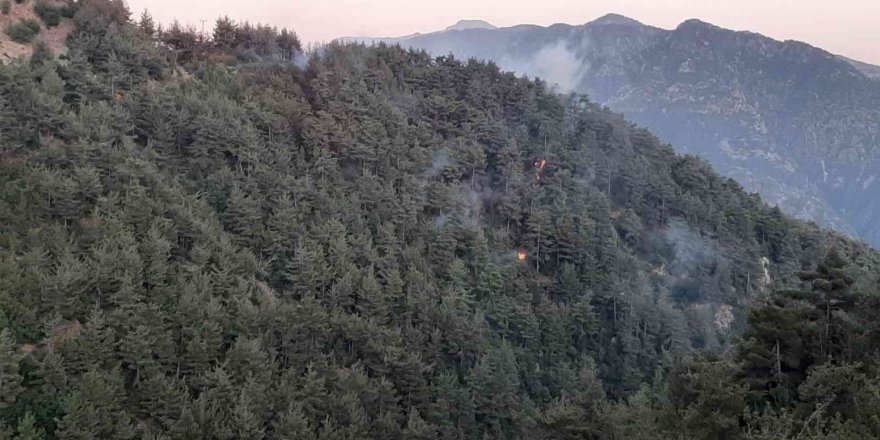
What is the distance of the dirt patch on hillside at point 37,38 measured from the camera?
36.5 metres

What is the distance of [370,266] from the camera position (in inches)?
1378

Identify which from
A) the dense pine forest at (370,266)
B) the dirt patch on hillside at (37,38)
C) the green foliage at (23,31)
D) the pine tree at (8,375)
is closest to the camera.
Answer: the pine tree at (8,375)

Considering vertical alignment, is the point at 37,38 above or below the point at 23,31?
below

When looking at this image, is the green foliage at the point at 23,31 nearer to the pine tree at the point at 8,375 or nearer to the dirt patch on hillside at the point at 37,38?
the dirt patch on hillside at the point at 37,38

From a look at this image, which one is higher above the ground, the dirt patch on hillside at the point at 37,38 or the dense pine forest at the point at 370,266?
the dirt patch on hillside at the point at 37,38

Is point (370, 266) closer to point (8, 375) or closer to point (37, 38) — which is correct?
point (8, 375)

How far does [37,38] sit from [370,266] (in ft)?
89.0

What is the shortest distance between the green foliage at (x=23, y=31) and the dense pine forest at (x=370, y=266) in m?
2.60

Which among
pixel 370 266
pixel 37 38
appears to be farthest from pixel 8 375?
pixel 37 38

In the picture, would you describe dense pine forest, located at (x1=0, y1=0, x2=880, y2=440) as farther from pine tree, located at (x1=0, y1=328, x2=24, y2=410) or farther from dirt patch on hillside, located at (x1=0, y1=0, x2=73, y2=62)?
dirt patch on hillside, located at (x1=0, y1=0, x2=73, y2=62)

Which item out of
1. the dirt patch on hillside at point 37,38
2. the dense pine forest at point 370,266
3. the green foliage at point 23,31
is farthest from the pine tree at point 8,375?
the green foliage at point 23,31

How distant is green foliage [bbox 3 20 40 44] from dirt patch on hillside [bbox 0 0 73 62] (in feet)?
0.88

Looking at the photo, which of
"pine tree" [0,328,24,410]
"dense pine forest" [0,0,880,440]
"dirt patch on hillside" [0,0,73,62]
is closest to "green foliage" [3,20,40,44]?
"dirt patch on hillside" [0,0,73,62]

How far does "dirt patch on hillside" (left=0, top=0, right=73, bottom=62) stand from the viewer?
120 feet
